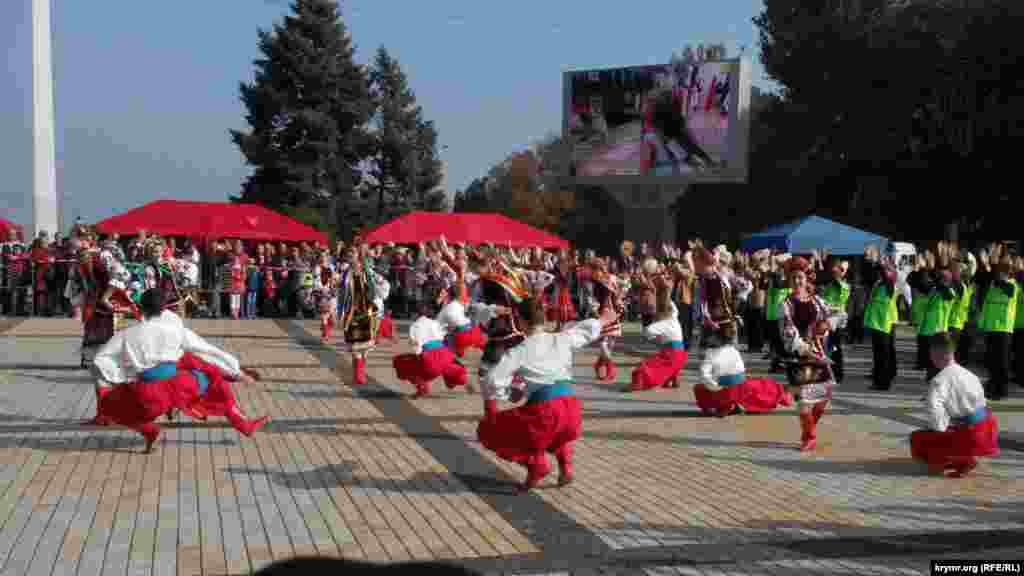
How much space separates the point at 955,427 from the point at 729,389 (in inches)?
124

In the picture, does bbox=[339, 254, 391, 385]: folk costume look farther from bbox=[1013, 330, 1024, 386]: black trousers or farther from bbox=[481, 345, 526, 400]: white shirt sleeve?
bbox=[1013, 330, 1024, 386]: black trousers

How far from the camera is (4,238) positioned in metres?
25.8

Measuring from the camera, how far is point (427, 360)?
11.7 meters

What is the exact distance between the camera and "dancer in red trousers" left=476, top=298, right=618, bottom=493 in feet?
24.1

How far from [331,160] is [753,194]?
22.0m

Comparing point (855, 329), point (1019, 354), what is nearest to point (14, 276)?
point (855, 329)

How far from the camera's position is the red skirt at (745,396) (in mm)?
11211

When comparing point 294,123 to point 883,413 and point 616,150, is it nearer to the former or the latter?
point 616,150

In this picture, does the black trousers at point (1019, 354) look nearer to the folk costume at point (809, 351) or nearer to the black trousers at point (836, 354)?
the black trousers at point (836, 354)

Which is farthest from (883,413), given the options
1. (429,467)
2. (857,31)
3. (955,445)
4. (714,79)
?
(857,31)

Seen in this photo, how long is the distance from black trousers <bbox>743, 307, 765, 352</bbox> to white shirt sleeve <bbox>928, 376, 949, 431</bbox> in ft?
35.5

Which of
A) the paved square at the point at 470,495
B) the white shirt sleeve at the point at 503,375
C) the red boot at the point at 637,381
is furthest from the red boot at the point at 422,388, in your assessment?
the white shirt sleeve at the point at 503,375

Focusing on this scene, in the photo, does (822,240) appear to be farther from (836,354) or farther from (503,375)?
(503,375)

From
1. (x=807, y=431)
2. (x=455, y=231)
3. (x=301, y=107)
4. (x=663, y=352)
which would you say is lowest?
(x=807, y=431)
